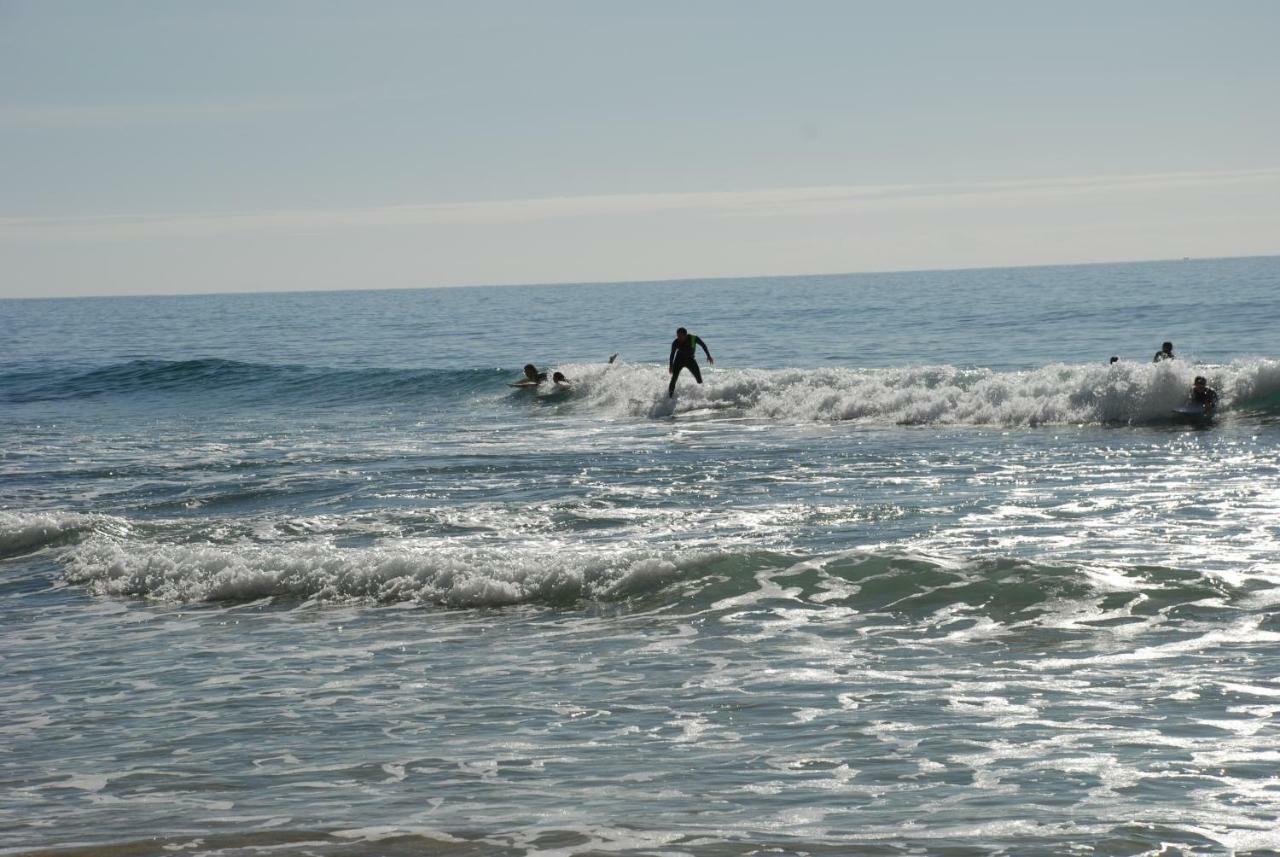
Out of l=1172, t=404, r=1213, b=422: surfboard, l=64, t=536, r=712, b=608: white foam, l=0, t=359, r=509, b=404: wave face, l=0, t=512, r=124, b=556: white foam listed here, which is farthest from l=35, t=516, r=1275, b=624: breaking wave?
l=0, t=359, r=509, b=404: wave face

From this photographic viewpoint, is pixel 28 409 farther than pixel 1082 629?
Yes

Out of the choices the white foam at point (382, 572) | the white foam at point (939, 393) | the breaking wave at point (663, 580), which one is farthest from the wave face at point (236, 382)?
the breaking wave at point (663, 580)

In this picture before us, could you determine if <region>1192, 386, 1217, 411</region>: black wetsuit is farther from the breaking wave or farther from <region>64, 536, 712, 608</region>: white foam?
<region>64, 536, 712, 608</region>: white foam

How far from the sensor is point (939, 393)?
26469mm

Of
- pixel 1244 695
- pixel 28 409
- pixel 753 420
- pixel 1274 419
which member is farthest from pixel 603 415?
pixel 1244 695

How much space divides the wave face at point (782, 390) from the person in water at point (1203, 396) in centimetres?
76

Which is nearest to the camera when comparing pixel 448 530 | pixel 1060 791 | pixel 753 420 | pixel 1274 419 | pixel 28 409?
pixel 1060 791

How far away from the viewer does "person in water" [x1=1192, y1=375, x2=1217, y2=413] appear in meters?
22.6

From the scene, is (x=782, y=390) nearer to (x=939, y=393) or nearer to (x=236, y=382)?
(x=939, y=393)

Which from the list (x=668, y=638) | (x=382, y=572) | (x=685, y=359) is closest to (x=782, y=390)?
(x=685, y=359)

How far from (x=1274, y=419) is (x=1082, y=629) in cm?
1509

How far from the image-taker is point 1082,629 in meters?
9.48

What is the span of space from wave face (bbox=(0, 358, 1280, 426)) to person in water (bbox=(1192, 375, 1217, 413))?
2.51 ft

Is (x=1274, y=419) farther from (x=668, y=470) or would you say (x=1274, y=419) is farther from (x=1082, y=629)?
(x=1082, y=629)
